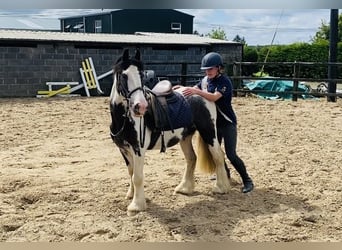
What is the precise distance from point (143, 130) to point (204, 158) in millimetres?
801

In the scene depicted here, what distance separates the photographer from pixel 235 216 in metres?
3.29

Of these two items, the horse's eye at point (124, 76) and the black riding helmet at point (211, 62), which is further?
the black riding helmet at point (211, 62)

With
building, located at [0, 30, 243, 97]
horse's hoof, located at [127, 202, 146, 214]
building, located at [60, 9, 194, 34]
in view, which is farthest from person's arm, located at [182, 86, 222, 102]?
building, located at [60, 9, 194, 34]

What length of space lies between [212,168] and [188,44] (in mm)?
10856

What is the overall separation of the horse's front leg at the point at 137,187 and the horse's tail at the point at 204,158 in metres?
0.71

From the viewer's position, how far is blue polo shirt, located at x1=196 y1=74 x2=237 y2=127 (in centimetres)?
370

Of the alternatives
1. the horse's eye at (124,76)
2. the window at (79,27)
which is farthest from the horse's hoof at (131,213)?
the window at (79,27)

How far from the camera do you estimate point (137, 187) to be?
3.37 m

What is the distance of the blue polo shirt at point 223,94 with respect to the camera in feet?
12.1

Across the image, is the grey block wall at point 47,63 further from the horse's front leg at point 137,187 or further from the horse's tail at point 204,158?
the horse's front leg at point 137,187

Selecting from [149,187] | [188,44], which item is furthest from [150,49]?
[149,187]

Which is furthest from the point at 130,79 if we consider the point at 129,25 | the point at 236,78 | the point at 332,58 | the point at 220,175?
the point at 129,25

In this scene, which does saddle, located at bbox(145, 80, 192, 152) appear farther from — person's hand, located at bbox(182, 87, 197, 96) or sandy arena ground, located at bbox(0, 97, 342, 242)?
sandy arena ground, located at bbox(0, 97, 342, 242)

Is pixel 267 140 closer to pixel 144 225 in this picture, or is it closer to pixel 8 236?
pixel 144 225
